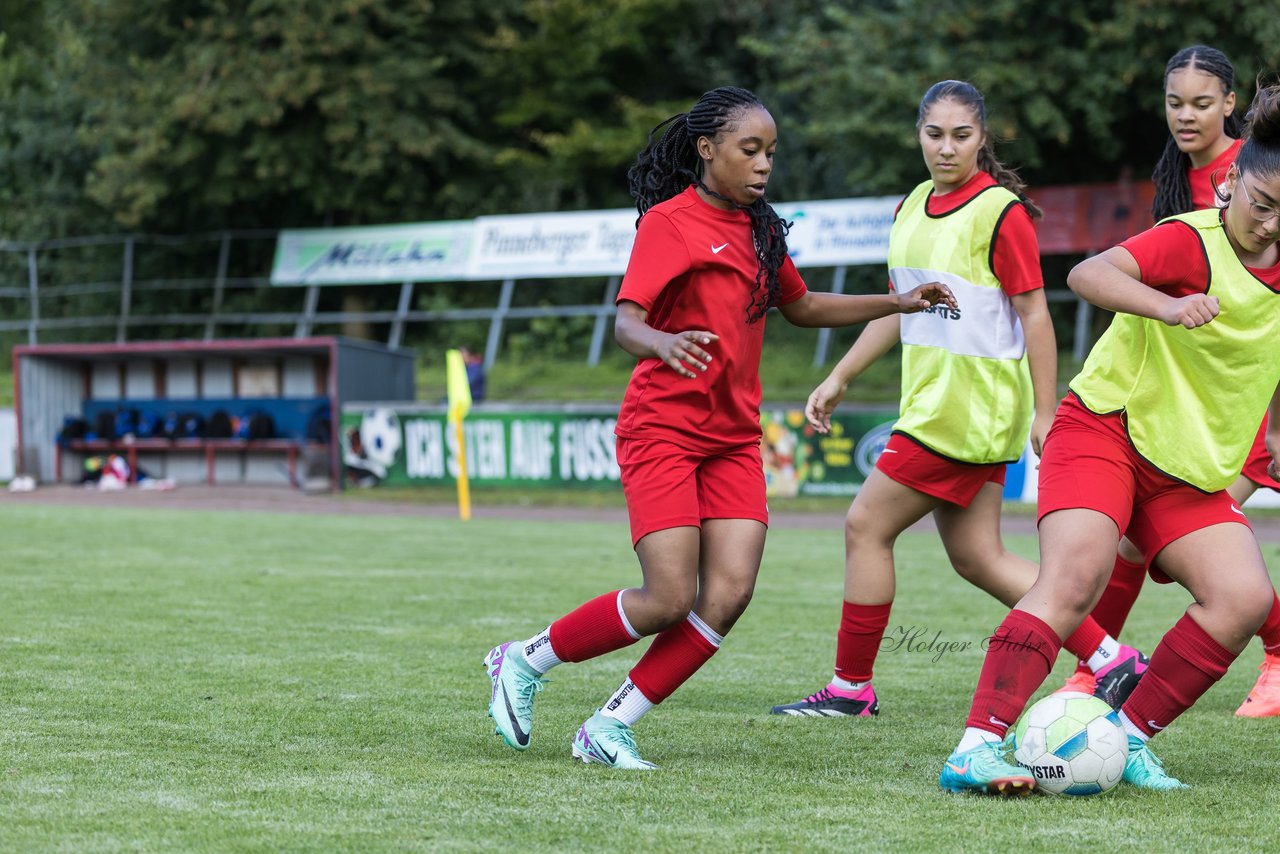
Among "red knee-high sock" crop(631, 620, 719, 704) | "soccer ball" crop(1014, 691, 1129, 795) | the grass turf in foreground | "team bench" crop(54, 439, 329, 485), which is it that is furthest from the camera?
"team bench" crop(54, 439, 329, 485)

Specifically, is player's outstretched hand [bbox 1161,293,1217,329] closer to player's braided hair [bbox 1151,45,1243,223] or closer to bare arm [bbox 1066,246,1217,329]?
bare arm [bbox 1066,246,1217,329]

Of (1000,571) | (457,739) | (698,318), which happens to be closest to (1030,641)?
(698,318)

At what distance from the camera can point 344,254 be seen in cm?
3114

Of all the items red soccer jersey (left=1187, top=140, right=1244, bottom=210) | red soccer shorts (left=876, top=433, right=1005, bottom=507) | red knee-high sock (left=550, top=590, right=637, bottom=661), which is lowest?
red knee-high sock (left=550, top=590, right=637, bottom=661)

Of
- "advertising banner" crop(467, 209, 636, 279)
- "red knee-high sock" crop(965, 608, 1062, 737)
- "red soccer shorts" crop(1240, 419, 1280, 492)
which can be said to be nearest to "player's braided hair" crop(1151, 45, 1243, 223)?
"red soccer shorts" crop(1240, 419, 1280, 492)

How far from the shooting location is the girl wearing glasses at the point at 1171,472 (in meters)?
4.05

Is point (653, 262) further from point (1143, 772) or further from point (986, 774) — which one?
point (1143, 772)

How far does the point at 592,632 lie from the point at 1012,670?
1257 mm

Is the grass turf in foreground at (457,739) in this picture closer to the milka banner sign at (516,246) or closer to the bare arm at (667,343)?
the bare arm at (667,343)

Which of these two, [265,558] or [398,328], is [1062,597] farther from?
[398,328]

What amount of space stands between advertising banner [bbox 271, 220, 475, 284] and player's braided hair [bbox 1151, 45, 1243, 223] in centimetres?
2469

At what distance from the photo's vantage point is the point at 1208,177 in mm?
5695

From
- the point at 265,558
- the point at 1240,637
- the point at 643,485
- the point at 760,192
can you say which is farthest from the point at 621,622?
the point at 265,558

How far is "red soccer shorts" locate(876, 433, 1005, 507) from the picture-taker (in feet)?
17.6
